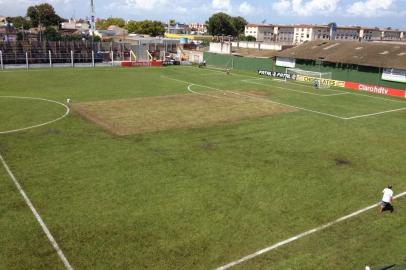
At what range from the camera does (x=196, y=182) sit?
66.8 feet

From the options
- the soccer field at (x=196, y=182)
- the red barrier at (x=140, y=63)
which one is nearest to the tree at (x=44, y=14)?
the red barrier at (x=140, y=63)

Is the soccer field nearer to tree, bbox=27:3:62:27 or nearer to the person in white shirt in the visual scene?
the person in white shirt

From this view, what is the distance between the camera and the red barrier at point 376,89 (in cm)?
5134

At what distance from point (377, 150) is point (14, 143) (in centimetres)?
2527

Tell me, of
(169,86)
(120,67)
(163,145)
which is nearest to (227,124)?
(163,145)

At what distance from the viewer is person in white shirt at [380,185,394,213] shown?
693 inches

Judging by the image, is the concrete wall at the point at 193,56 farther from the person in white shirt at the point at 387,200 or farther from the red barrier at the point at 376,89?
the person in white shirt at the point at 387,200

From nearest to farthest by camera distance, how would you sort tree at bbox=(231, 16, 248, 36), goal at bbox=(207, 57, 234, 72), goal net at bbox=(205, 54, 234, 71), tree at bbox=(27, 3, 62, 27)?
1. goal at bbox=(207, 57, 234, 72)
2. goal net at bbox=(205, 54, 234, 71)
3. tree at bbox=(27, 3, 62, 27)
4. tree at bbox=(231, 16, 248, 36)

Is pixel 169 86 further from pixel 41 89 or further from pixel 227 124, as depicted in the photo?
pixel 227 124

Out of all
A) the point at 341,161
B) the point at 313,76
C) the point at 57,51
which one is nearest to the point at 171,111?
the point at 341,161

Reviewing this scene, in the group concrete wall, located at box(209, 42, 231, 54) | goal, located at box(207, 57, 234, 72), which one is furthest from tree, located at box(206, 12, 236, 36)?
goal, located at box(207, 57, 234, 72)

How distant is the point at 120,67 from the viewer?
2933 inches

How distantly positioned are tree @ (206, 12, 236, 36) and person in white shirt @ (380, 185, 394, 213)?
167674 mm

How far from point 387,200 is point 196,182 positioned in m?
9.39
